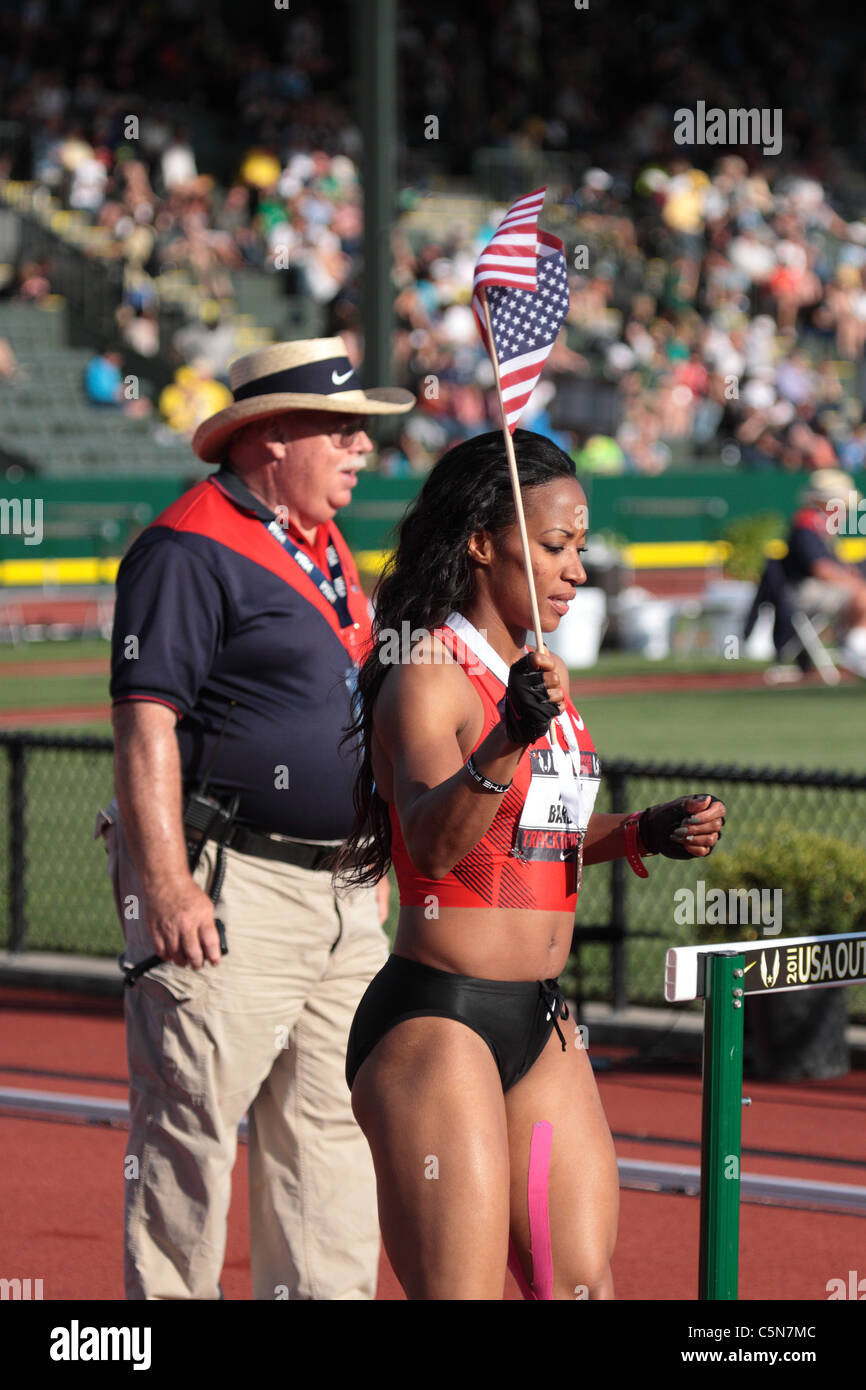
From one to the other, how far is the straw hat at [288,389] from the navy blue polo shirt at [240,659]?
0.61 feet

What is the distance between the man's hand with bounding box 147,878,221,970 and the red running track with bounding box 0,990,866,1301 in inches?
54.1

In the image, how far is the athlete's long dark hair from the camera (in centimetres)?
363

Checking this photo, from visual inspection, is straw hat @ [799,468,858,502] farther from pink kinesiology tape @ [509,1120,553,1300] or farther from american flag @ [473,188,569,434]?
pink kinesiology tape @ [509,1120,553,1300]

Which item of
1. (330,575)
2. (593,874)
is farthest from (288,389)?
(593,874)

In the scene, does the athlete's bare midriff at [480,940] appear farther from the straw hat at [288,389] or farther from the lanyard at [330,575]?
the straw hat at [288,389]

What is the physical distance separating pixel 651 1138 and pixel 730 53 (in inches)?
1466

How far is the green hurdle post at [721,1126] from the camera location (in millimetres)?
3479

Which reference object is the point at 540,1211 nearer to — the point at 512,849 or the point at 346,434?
the point at 512,849

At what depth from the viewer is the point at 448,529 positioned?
12.0 ft

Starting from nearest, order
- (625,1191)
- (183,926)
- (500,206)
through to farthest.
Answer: (183,926)
(625,1191)
(500,206)

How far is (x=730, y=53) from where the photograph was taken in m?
41.3

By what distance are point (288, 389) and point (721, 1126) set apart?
202cm

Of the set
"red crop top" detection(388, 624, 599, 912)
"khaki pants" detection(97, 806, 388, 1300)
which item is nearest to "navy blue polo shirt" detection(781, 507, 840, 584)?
"khaki pants" detection(97, 806, 388, 1300)
